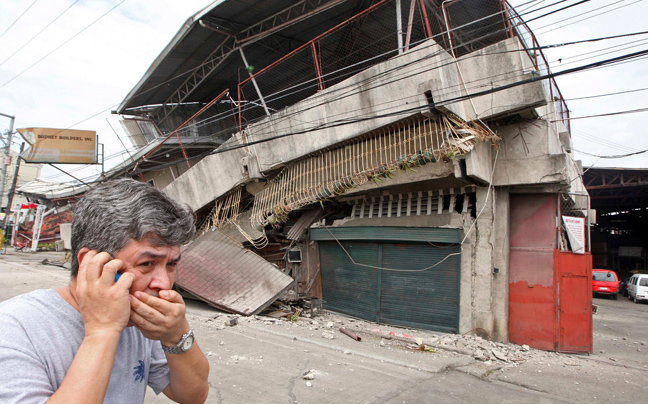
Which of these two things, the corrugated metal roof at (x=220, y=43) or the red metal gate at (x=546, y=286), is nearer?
the red metal gate at (x=546, y=286)

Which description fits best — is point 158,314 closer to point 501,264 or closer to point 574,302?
point 501,264

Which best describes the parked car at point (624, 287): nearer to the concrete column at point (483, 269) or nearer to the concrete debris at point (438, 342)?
the concrete debris at point (438, 342)

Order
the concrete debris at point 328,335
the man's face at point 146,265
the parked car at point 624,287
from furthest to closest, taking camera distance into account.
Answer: the parked car at point 624,287 → the concrete debris at point 328,335 → the man's face at point 146,265

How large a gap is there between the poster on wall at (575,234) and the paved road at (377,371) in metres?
2.07

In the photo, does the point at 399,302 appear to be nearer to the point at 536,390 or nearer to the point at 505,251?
the point at 505,251

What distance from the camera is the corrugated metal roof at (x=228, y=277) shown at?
866cm

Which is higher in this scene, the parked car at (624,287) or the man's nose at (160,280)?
the man's nose at (160,280)

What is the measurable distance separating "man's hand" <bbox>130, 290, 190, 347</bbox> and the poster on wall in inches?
330

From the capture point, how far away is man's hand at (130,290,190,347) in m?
1.32

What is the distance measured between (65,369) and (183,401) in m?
0.62

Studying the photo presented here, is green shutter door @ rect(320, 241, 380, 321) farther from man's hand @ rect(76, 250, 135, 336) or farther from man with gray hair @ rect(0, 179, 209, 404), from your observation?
man's hand @ rect(76, 250, 135, 336)

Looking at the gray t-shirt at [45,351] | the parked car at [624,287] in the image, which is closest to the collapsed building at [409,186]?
the gray t-shirt at [45,351]

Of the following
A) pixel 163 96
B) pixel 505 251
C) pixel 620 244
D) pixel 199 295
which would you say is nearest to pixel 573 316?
pixel 505 251

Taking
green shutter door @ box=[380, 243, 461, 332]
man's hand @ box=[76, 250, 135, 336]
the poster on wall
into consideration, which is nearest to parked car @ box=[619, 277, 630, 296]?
the poster on wall
